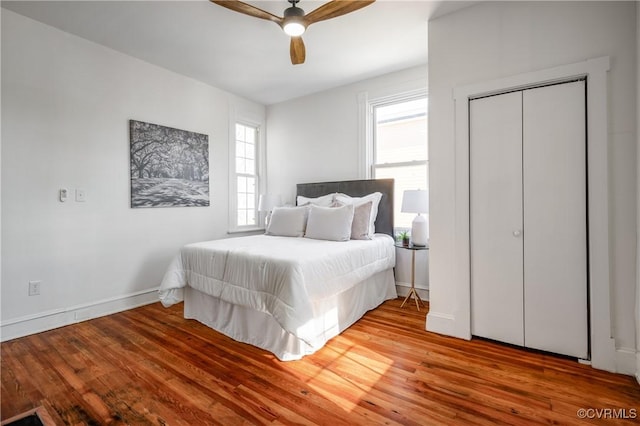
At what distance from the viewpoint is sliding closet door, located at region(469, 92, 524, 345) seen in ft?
7.76

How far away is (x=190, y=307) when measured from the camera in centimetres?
303

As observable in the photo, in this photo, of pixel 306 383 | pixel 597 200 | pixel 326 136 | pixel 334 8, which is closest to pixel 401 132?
pixel 326 136

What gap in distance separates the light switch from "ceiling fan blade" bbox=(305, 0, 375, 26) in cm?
270

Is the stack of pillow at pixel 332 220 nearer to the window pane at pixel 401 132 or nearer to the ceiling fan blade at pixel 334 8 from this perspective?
the window pane at pixel 401 132

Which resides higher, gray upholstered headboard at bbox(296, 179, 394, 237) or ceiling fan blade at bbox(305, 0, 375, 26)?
ceiling fan blade at bbox(305, 0, 375, 26)

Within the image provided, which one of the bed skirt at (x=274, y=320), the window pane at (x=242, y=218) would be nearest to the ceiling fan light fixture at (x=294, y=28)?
the bed skirt at (x=274, y=320)

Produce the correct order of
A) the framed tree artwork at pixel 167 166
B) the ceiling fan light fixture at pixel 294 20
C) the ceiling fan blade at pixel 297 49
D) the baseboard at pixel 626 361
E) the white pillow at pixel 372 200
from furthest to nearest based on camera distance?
the white pillow at pixel 372 200, the framed tree artwork at pixel 167 166, the ceiling fan blade at pixel 297 49, the ceiling fan light fixture at pixel 294 20, the baseboard at pixel 626 361

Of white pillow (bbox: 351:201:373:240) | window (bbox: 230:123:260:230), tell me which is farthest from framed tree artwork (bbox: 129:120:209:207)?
white pillow (bbox: 351:201:373:240)

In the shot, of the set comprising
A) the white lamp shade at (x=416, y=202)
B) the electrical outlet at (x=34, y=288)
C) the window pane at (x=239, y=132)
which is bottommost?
the electrical outlet at (x=34, y=288)

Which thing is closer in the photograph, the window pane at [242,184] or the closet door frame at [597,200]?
the closet door frame at [597,200]

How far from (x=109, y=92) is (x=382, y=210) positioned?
3309 millimetres

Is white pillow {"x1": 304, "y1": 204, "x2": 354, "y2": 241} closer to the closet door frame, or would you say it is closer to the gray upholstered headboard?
the gray upholstered headboard

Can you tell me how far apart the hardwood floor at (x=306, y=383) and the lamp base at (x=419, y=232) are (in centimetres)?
100

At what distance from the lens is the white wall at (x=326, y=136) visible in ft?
12.3
